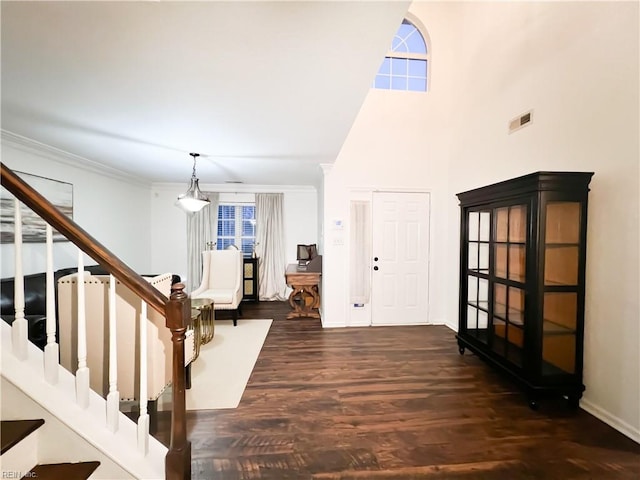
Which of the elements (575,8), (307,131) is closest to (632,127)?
(575,8)

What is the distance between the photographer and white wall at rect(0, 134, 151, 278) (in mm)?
3078

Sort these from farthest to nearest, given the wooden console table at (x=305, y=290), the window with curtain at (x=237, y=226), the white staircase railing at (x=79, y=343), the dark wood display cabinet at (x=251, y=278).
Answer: the window with curtain at (x=237, y=226), the dark wood display cabinet at (x=251, y=278), the wooden console table at (x=305, y=290), the white staircase railing at (x=79, y=343)

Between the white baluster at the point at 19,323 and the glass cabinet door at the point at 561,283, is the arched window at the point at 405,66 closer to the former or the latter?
the glass cabinet door at the point at 561,283

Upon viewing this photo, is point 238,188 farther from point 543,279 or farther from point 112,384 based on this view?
point 543,279

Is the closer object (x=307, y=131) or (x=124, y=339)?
(x=124, y=339)

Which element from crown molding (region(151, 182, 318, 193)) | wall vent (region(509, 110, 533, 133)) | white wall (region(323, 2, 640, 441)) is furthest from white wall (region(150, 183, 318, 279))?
wall vent (region(509, 110, 533, 133))

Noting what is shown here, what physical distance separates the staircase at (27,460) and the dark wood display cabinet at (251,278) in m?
4.33

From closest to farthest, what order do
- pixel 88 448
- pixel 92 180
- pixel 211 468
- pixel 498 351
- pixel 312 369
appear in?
pixel 88 448
pixel 211 468
pixel 498 351
pixel 312 369
pixel 92 180

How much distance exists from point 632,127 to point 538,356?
1784 millimetres

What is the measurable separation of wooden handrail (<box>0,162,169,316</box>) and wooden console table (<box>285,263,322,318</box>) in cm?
317

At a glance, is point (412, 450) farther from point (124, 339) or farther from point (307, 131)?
point (307, 131)

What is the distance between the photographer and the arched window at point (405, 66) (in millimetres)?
4168

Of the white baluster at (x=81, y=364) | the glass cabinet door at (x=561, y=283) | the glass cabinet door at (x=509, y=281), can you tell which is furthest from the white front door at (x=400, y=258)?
the white baluster at (x=81, y=364)

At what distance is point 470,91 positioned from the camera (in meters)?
3.68
